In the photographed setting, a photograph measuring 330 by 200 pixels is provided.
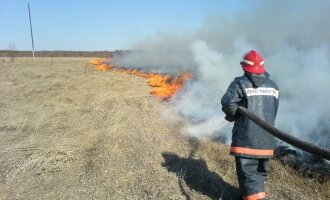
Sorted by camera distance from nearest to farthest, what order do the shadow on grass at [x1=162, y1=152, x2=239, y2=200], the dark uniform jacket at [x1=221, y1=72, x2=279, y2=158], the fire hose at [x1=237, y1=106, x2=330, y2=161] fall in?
the fire hose at [x1=237, y1=106, x2=330, y2=161], the dark uniform jacket at [x1=221, y1=72, x2=279, y2=158], the shadow on grass at [x1=162, y1=152, x2=239, y2=200]

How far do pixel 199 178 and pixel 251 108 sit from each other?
5.73 feet

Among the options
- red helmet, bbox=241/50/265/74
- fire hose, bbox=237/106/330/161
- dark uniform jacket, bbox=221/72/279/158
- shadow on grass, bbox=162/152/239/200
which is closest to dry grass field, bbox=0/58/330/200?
shadow on grass, bbox=162/152/239/200

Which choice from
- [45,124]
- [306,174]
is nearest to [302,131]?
[306,174]

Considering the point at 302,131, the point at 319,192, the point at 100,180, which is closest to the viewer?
the point at 319,192

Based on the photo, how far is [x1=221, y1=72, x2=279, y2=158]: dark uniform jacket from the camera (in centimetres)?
449

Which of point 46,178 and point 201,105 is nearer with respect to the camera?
point 46,178

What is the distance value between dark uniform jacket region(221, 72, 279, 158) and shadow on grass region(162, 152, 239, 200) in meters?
0.88

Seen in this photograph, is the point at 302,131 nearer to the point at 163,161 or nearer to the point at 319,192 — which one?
the point at 319,192

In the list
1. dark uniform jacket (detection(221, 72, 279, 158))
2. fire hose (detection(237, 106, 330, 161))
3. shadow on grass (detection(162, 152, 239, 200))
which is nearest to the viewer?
fire hose (detection(237, 106, 330, 161))

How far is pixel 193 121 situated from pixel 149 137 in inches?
71.6

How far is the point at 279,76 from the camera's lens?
973 cm

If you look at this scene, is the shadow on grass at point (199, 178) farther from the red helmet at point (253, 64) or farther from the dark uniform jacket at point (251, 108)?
the red helmet at point (253, 64)

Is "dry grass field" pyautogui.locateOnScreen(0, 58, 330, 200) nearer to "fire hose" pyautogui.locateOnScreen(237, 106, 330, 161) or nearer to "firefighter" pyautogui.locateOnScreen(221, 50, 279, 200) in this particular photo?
"firefighter" pyautogui.locateOnScreen(221, 50, 279, 200)

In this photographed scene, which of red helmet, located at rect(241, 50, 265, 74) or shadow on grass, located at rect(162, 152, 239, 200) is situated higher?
red helmet, located at rect(241, 50, 265, 74)
